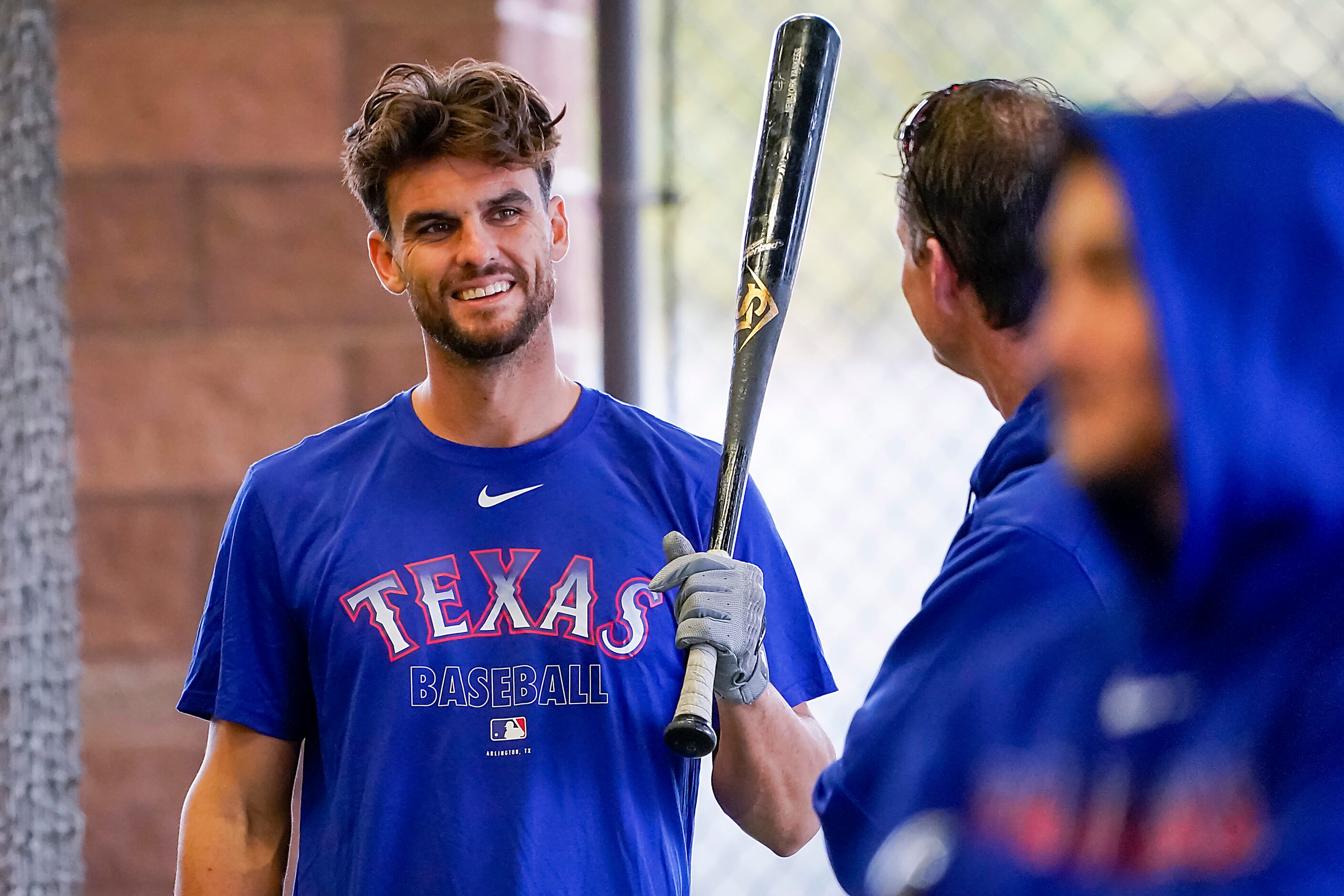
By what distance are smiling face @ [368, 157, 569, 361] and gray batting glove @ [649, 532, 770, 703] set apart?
36 cm

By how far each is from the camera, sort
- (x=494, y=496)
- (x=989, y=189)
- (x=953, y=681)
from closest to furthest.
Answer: (x=953, y=681), (x=989, y=189), (x=494, y=496)

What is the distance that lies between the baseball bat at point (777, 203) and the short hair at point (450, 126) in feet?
0.96

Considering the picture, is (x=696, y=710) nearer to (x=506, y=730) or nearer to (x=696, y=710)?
(x=696, y=710)

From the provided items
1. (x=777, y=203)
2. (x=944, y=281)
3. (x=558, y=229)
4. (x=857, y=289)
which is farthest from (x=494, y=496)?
(x=857, y=289)

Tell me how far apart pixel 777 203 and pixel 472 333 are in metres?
0.42

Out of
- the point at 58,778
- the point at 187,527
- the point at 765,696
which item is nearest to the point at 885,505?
the point at 765,696

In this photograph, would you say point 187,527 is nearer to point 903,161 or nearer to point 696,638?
point 696,638

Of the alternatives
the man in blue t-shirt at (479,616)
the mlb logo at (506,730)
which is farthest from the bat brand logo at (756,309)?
the mlb logo at (506,730)

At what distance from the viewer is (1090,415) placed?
0.80 metres

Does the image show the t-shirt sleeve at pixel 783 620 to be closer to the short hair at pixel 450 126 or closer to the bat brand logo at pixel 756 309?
the bat brand logo at pixel 756 309

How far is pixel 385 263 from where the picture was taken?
5.61 ft

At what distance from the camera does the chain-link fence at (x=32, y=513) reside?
70.8 inches

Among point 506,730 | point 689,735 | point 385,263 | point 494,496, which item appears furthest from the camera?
point 385,263

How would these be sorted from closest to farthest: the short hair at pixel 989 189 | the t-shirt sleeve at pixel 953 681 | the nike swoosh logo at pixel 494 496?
the t-shirt sleeve at pixel 953 681, the short hair at pixel 989 189, the nike swoosh logo at pixel 494 496
